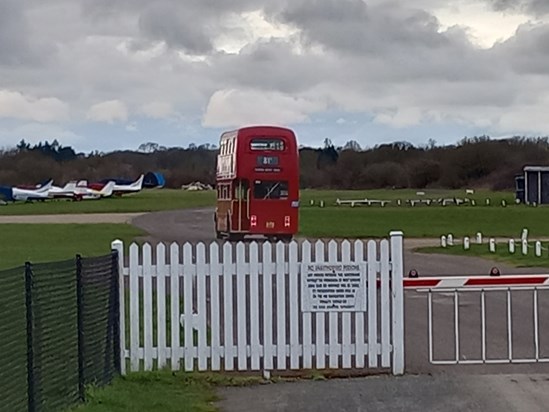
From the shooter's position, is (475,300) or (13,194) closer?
(475,300)

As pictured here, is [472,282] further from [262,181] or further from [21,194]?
[21,194]

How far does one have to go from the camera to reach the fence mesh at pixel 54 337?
8.83 metres

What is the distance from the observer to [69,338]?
32.4 feet

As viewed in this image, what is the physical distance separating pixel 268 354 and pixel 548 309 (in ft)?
24.8

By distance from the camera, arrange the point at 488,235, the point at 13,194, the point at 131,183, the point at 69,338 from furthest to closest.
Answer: the point at 131,183, the point at 13,194, the point at 488,235, the point at 69,338

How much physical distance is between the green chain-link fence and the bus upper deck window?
26.9 meters

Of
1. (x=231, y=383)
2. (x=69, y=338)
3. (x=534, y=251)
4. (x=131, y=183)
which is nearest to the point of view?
(x=69, y=338)

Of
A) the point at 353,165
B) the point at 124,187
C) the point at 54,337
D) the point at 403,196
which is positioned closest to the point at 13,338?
the point at 54,337

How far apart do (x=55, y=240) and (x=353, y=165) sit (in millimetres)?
101571

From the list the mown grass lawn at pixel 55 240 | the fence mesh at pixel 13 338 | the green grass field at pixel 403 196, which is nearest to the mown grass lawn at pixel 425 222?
the mown grass lawn at pixel 55 240

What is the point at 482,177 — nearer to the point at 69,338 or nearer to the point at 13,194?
the point at 13,194

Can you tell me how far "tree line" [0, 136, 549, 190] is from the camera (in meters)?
132

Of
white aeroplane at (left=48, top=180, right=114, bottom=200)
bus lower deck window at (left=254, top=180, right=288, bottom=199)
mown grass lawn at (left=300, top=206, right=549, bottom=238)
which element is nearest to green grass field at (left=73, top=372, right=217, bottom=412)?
bus lower deck window at (left=254, top=180, right=288, bottom=199)

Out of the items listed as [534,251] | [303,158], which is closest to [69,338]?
[534,251]
